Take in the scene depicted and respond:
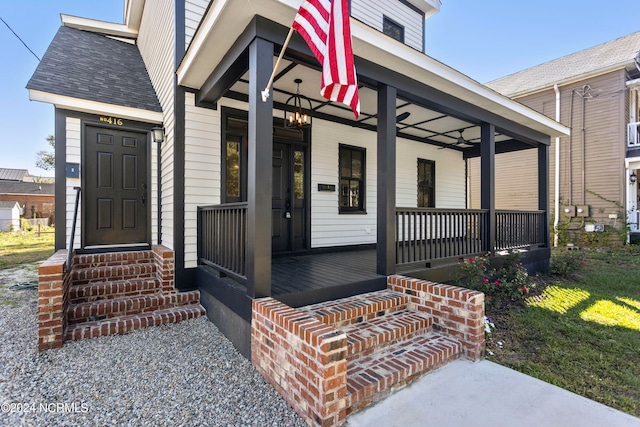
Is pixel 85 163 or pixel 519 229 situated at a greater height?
pixel 85 163

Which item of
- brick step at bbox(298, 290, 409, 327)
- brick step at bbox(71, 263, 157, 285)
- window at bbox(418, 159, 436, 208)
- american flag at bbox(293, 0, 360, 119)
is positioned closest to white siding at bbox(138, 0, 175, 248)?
brick step at bbox(71, 263, 157, 285)

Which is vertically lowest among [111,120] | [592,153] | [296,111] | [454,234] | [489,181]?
[454,234]

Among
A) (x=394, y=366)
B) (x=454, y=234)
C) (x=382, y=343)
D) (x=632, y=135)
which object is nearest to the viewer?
(x=394, y=366)

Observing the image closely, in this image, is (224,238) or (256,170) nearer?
(256,170)

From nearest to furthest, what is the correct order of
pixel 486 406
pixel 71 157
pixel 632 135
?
pixel 486 406, pixel 71 157, pixel 632 135

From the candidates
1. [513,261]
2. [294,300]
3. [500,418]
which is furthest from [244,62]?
[513,261]

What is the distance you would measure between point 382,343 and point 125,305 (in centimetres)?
286

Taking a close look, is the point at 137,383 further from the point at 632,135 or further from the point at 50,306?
the point at 632,135

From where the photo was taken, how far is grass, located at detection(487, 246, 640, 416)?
232 cm

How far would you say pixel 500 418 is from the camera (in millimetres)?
1883

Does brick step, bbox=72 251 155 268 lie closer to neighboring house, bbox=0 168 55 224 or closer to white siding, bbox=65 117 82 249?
white siding, bbox=65 117 82 249

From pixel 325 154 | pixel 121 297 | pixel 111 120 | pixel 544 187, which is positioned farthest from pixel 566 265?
pixel 111 120

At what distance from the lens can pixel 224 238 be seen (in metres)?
3.22

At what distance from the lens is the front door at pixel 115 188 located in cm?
423
